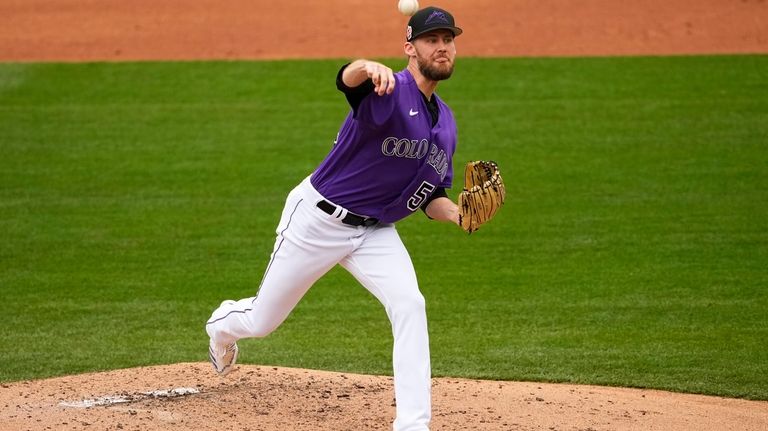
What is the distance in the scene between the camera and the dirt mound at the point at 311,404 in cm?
571

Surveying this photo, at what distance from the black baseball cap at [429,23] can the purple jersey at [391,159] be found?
196mm

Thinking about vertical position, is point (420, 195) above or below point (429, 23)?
below

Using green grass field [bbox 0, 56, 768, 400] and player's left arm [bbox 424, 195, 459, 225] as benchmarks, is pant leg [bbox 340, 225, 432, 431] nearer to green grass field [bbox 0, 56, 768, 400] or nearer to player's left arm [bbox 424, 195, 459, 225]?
player's left arm [bbox 424, 195, 459, 225]

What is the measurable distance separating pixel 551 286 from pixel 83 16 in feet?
38.2

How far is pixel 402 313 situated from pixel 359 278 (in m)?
0.37

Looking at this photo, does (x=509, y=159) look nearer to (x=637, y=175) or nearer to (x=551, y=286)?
(x=637, y=175)

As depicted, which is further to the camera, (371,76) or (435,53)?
(435,53)

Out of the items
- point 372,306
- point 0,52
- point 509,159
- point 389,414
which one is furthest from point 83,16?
point 389,414

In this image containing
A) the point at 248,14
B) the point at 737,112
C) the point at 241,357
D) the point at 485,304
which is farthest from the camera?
the point at 248,14

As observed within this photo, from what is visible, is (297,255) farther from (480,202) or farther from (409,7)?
(409,7)

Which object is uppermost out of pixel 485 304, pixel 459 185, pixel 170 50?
pixel 170 50

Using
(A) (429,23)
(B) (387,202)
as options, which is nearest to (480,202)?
(B) (387,202)

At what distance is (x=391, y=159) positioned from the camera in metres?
5.36

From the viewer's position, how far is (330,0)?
1900cm
